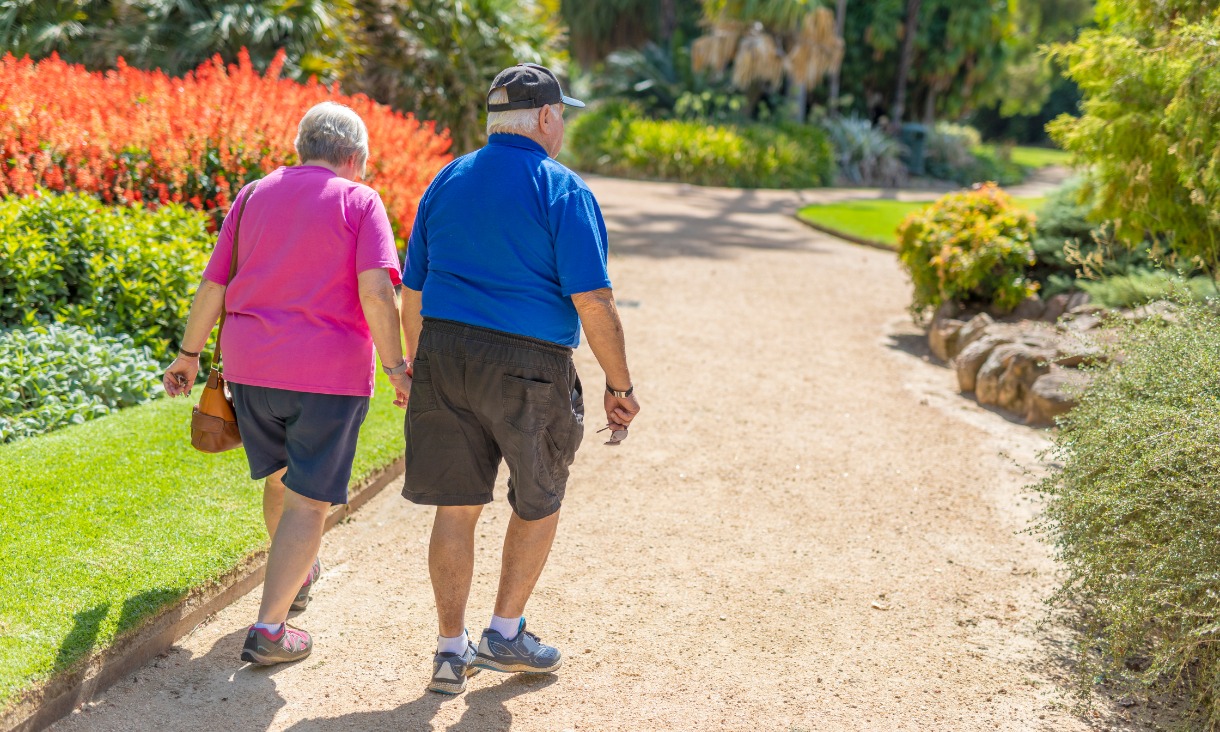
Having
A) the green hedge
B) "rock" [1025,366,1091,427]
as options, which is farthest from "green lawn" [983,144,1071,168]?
"rock" [1025,366,1091,427]

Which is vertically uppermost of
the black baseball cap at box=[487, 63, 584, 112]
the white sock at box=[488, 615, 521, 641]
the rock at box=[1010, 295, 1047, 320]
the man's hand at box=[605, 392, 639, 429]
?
the black baseball cap at box=[487, 63, 584, 112]

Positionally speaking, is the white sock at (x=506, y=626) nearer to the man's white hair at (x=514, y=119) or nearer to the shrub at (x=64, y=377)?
the man's white hair at (x=514, y=119)

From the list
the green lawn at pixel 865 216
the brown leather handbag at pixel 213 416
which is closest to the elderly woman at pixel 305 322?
the brown leather handbag at pixel 213 416

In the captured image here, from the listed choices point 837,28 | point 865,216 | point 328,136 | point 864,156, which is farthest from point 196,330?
point 837,28

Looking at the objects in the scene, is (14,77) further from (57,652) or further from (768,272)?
(768,272)

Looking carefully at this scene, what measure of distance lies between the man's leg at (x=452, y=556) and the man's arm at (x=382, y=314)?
1.36ft

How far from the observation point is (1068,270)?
30.0 feet

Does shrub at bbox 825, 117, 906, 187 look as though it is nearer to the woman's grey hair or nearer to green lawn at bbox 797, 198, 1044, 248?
green lawn at bbox 797, 198, 1044, 248

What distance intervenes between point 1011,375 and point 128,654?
5.73 metres

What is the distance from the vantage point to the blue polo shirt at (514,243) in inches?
117

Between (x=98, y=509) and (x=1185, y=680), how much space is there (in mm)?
4125

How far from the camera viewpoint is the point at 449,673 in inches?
131

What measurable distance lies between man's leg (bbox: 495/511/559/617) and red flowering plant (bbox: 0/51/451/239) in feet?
15.2

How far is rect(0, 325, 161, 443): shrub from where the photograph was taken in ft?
16.8
